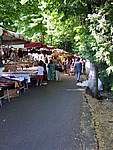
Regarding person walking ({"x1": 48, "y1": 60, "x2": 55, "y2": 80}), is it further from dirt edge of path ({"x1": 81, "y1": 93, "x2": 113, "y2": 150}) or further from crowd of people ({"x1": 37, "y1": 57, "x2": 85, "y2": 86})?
dirt edge of path ({"x1": 81, "y1": 93, "x2": 113, "y2": 150})

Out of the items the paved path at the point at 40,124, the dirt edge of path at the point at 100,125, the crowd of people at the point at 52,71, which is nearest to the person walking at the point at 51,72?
the crowd of people at the point at 52,71

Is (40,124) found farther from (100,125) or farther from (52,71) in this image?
(52,71)

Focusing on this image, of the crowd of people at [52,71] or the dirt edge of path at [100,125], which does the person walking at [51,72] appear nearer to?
the crowd of people at [52,71]

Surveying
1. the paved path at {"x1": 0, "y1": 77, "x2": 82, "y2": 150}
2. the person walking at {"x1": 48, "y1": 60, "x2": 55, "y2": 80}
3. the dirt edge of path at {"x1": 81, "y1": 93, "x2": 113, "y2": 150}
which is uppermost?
the person walking at {"x1": 48, "y1": 60, "x2": 55, "y2": 80}

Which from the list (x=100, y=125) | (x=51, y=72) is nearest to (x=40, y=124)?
(x=100, y=125)

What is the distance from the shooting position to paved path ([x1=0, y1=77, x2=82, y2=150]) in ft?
33.8

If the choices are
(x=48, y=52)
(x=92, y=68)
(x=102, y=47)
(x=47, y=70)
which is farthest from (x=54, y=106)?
(x=48, y=52)

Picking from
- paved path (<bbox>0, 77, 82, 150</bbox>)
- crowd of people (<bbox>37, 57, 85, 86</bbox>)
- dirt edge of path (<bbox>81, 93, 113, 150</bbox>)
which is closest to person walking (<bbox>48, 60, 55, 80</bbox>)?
crowd of people (<bbox>37, 57, 85, 86</bbox>)

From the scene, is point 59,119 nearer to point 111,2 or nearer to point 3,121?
point 3,121

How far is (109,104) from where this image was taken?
20.0 metres

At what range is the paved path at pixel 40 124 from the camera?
1030 cm

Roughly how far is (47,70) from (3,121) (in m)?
18.9

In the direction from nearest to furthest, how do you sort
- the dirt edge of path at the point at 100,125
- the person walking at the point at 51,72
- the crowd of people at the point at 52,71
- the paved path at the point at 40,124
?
the paved path at the point at 40,124, the dirt edge of path at the point at 100,125, the crowd of people at the point at 52,71, the person walking at the point at 51,72

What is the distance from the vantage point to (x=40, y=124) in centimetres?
1280
